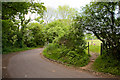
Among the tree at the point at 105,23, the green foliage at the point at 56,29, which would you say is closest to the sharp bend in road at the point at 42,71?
the tree at the point at 105,23

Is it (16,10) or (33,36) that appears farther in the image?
A: (33,36)

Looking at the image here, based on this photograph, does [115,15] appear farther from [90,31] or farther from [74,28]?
[74,28]

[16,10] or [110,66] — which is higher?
[16,10]

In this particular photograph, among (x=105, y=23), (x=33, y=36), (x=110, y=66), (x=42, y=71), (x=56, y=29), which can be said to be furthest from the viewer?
(x=33, y=36)

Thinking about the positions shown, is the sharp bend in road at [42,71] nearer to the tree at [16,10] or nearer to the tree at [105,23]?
the tree at [105,23]

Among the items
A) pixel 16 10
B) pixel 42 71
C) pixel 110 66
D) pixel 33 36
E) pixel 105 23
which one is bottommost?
pixel 42 71

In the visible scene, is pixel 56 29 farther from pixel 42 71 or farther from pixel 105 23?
pixel 42 71

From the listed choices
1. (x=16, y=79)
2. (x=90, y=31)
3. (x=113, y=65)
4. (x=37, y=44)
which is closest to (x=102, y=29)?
(x=90, y=31)

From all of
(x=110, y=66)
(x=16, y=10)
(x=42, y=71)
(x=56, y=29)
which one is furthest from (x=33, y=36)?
(x=110, y=66)

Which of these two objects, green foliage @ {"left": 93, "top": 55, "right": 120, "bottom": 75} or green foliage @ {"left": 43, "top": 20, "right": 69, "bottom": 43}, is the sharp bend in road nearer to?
green foliage @ {"left": 93, "top": 55, "right": 120, "bottom": 75}

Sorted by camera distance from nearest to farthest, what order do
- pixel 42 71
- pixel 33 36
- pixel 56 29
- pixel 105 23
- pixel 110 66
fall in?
pixel 110 66
pixel 42 71
pixel 105 23
pixel 56 29
pixel 33 36

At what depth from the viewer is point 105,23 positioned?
6668 mm

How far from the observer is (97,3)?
21.7ft

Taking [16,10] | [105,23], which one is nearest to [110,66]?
[105,23]
